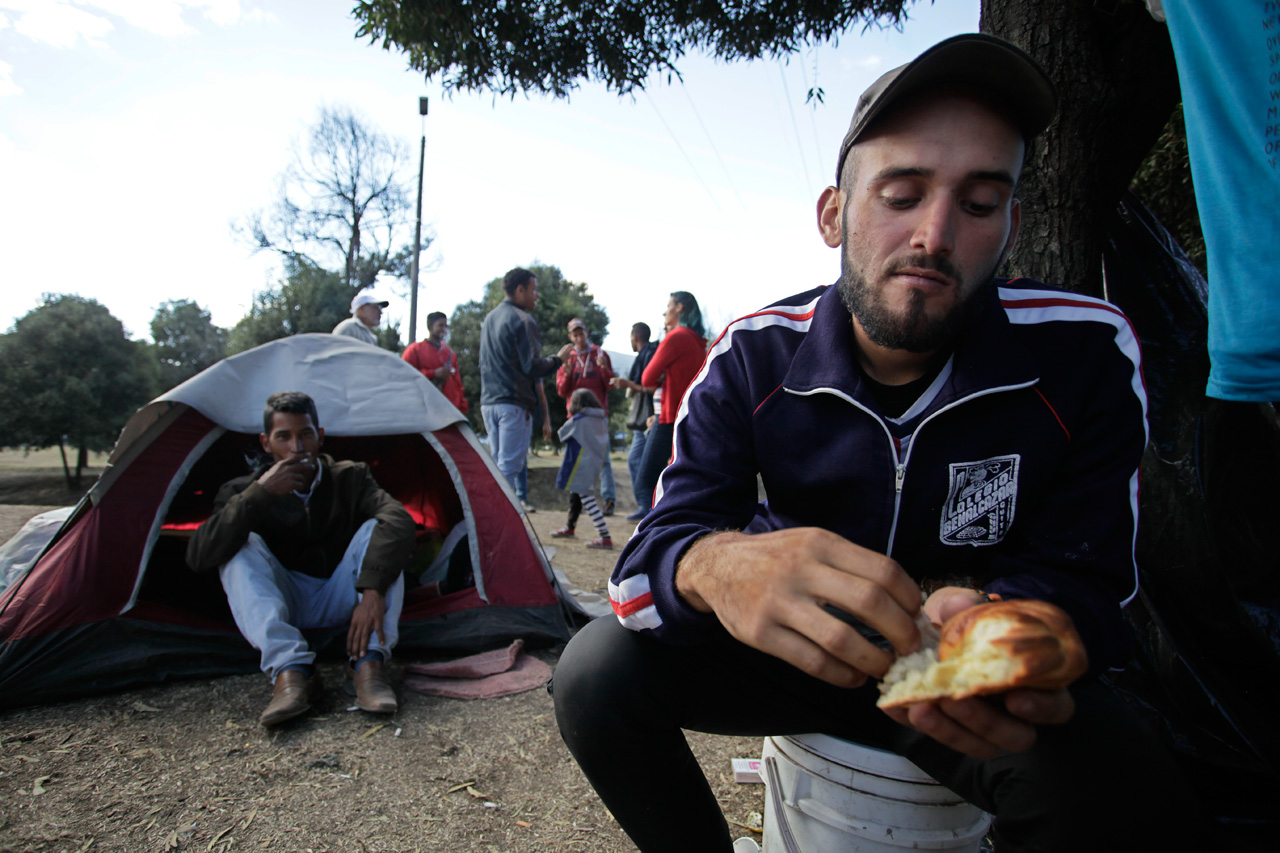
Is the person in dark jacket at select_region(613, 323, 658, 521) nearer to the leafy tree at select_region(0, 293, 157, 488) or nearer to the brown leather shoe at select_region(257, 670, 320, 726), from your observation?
the brown leather shoe at select_region(257, 670, 320, 726)

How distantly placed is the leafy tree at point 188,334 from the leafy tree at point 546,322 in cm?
1272

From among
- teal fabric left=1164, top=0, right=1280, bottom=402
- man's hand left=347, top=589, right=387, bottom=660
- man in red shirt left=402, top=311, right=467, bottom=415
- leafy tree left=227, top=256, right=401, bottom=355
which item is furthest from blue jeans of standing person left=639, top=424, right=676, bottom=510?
leafy tree left=227, top=256, right=401, bottom=355

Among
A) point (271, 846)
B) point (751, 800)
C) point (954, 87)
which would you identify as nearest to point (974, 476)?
point (954, 87)

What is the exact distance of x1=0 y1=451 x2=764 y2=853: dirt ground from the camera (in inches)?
71.2

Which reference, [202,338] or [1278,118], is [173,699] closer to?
[1278,118]

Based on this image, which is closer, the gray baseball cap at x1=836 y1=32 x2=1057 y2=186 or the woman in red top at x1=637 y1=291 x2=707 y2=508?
the gray baseball cap at x1=836 y1=32 x2=1057 y2=186

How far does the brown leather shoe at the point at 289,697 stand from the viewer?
7.57ft

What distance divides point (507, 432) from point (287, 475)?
315cm

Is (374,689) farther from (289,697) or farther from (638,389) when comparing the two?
(638,389)

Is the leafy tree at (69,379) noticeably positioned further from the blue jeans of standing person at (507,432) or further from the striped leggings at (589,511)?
the striped leggings at (589,511)

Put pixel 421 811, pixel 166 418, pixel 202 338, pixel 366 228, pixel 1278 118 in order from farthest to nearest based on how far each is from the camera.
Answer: pixel 202 338
pixel 366 228
pixel 166 418
pixel 421 811
pixel 1278 118

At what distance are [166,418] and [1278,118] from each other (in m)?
3.93

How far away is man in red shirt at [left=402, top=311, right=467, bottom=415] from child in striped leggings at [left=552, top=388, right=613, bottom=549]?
4.42ft

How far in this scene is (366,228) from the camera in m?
24.4
